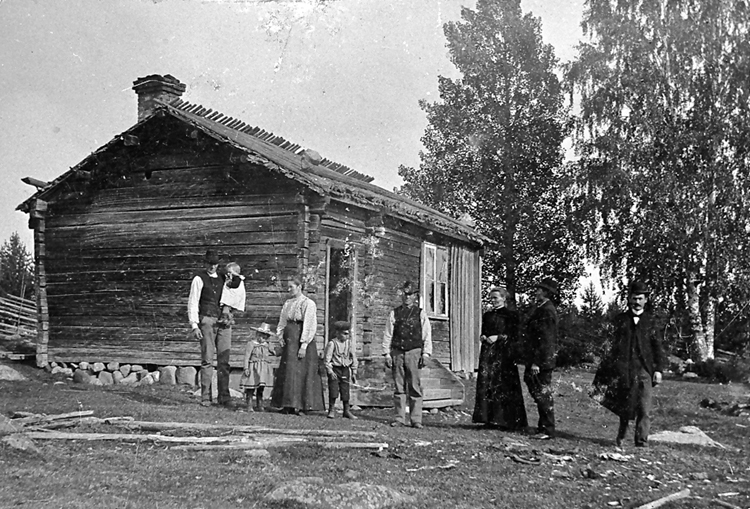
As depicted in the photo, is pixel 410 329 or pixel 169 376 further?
pixel 169 376

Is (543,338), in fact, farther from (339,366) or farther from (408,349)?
(339,366)

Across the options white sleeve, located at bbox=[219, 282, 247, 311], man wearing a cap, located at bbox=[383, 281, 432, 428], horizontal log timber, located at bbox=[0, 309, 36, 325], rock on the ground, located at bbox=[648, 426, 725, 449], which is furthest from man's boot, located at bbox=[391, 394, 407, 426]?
horizontal log timber, located at bbox=[0, 309, 36, 325]

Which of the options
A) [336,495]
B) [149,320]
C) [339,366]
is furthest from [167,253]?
[336,495]

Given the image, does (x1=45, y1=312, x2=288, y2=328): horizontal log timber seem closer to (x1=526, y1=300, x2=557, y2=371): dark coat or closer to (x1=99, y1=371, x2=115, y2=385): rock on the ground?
(x1=99, y1=371, x2=115, y2=385): rock on the ground

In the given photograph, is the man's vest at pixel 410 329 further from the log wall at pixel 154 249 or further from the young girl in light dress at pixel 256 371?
the log wall at pixel 154 249

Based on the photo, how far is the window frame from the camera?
18.4m

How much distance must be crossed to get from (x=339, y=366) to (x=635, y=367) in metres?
3.99

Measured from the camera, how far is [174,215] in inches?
593

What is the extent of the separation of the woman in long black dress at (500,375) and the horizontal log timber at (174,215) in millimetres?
4860

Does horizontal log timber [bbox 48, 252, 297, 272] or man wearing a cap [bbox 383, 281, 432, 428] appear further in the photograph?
horizontal log timber [bbox 48, 252, 297, 272]

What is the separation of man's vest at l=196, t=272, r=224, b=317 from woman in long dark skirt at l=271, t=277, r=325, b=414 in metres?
1.14

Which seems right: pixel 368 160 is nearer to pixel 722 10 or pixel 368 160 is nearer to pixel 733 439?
pixel 722 10

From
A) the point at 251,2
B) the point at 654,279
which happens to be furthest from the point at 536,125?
the point at 251,2

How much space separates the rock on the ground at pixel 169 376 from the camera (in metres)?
14.5
